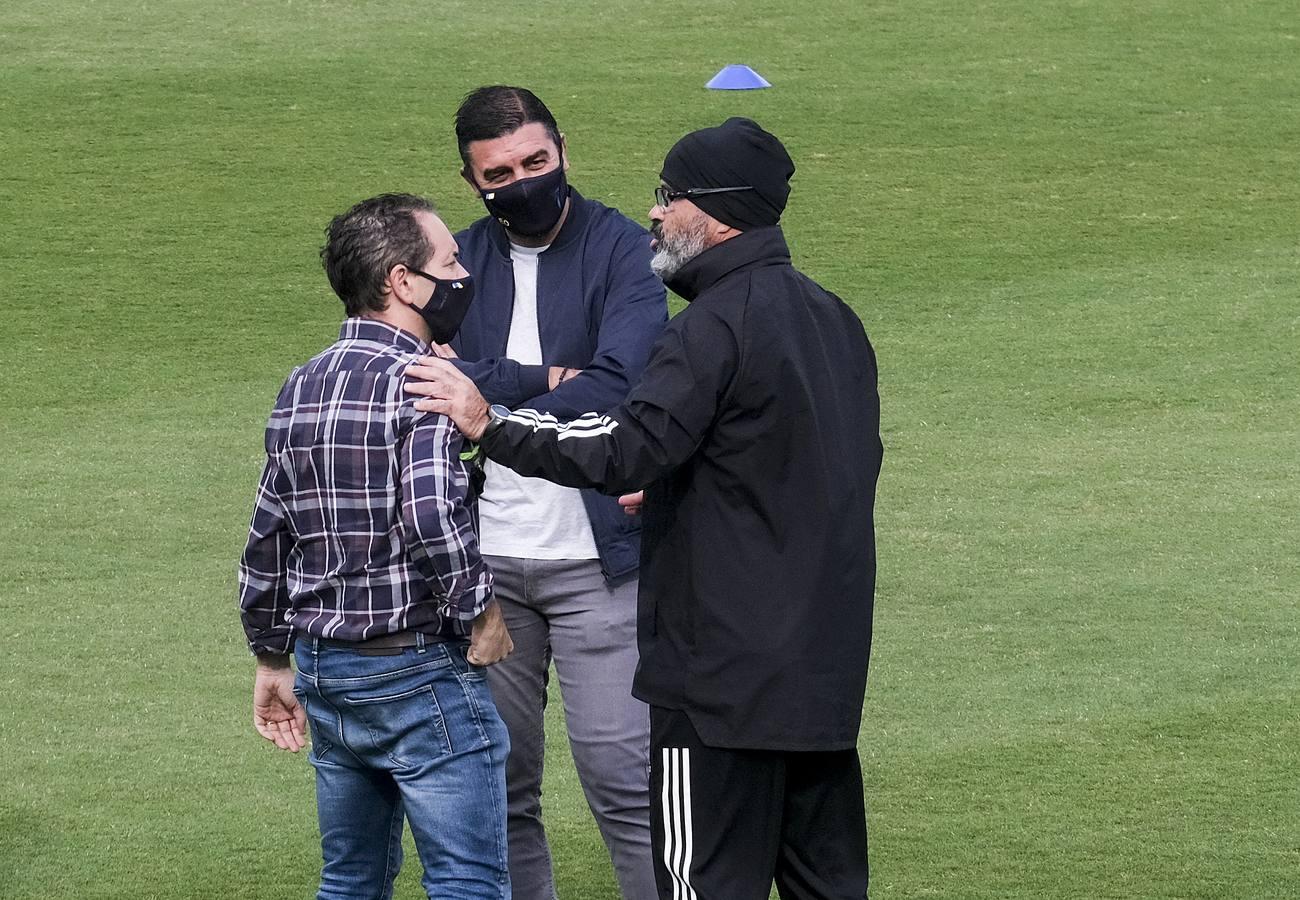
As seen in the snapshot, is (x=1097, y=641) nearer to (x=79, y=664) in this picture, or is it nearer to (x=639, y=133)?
(x=79, y=664)

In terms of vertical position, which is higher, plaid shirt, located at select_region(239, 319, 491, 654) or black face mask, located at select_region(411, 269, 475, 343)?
black face mask, located at select_region(411, 269, 475, 343)

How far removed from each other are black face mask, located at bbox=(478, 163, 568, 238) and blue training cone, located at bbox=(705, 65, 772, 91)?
11.9 meters

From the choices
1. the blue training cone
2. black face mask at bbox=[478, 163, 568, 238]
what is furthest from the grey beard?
the blue training cone

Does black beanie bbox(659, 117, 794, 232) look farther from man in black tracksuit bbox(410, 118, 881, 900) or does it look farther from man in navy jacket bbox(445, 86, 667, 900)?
man in navy jacket bbox(445, 86, 667, 900)

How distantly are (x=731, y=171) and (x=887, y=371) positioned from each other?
20.9 ft

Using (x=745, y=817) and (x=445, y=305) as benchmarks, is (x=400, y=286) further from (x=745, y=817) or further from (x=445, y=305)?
(x=745, y=817)

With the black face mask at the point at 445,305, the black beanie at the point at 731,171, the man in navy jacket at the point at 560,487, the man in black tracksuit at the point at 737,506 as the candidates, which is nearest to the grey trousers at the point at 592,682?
the man in navy jacket at the point at 560,487

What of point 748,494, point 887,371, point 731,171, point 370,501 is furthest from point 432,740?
point 887,371

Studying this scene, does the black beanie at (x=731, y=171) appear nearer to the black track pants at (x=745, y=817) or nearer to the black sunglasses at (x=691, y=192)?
the black sunglasses at (x=691, y=192)

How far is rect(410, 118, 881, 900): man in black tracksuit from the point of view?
9.95ft

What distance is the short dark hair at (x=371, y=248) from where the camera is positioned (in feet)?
10.1

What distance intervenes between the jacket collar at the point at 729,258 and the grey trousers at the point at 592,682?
0.71 meters

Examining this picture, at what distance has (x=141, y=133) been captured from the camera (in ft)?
46.0

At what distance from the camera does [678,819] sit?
3143mm
